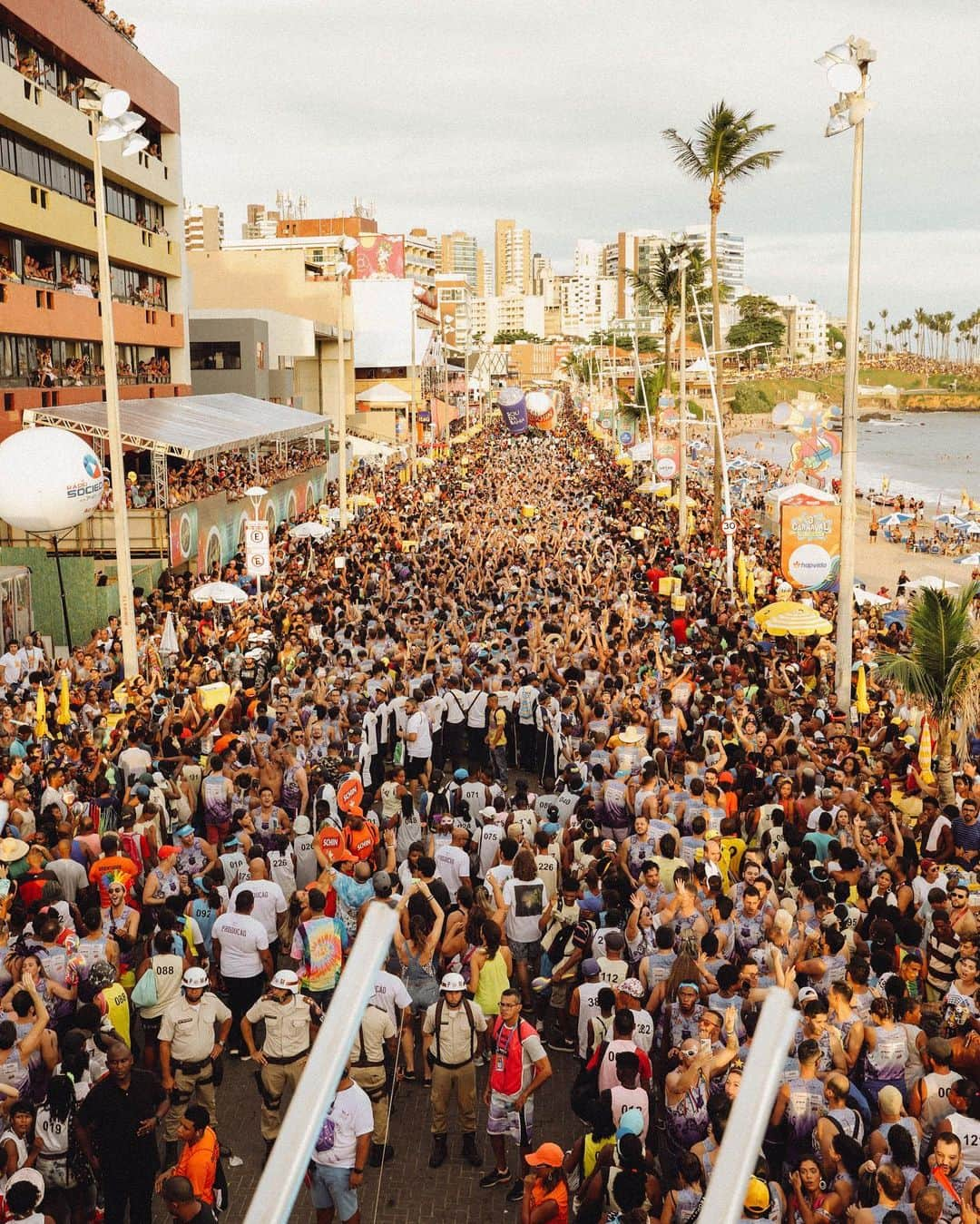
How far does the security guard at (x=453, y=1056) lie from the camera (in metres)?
6.82

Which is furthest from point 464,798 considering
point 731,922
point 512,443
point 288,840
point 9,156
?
point 512,443

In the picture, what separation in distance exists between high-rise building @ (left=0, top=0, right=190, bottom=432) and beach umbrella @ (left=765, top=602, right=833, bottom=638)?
11492 mm

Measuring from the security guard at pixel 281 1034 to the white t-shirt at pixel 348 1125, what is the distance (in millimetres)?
680

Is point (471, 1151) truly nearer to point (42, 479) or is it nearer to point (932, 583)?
point (42, 479)

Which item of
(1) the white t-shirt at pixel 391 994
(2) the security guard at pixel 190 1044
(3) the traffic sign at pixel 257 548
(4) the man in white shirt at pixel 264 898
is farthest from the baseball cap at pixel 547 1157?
(3) the traffic sign at pixel 257 548

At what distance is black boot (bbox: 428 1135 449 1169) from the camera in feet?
23.3

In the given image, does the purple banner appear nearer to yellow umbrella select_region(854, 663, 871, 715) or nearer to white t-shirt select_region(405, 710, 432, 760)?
yellow umbrella select_region(854, 663, 871, 715)

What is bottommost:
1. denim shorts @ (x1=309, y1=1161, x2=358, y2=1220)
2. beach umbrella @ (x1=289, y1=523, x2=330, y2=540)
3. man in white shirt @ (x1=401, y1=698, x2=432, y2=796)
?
denim shorts @ (x1=309, y1=1161, x2=358, y2=1220)

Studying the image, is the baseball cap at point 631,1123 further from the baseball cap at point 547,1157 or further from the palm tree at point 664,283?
the palm tree at point 664,283

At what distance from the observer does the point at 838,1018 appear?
643cm

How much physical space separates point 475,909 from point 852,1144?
3113mm

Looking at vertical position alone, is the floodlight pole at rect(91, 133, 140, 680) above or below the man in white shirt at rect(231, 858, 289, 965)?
above

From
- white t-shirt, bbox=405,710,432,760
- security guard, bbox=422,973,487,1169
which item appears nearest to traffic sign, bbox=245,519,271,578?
white t-shirt, bbox=405,710,432,760

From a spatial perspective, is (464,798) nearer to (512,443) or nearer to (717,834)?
(717,834)
